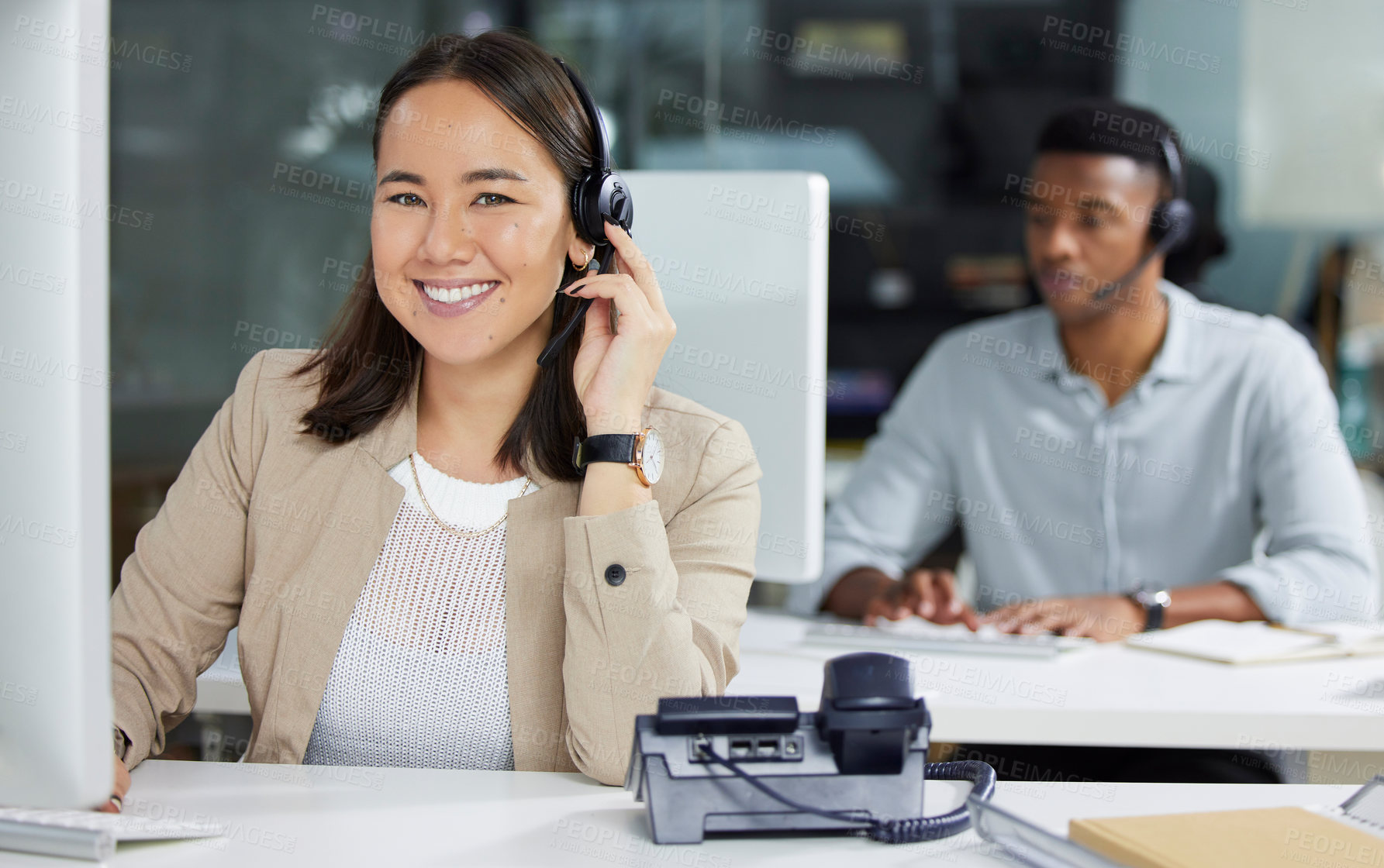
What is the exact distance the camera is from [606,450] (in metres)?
1.18

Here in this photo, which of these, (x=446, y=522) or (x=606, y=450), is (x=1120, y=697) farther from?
(x=446, y=522)

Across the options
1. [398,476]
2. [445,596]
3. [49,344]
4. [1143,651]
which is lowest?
[1143,651]

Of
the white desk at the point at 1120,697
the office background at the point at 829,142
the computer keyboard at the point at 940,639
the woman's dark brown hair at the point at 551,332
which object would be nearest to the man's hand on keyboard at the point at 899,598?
the computer keyboard at the point at 940,639

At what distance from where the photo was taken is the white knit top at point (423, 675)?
3.94ft

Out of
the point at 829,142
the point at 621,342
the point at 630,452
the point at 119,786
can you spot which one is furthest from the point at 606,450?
the point at 829,142

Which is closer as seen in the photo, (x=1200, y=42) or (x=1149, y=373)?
(x=1149, y=373)

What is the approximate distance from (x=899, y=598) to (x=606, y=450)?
827 mm

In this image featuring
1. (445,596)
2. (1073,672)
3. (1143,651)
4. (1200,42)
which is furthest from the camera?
(1200,42)

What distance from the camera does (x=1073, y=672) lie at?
1518 millimetres

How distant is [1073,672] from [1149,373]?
879 millimetres

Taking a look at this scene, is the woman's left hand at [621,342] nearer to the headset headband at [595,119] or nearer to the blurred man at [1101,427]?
the headset headband at [595,119]

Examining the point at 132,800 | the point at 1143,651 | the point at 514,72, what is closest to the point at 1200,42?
the point at 1143,651

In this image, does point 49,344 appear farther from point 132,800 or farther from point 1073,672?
point 1073,672

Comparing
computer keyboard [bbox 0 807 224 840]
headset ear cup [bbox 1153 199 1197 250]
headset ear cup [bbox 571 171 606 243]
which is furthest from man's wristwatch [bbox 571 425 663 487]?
headset ear cup [bbox 1153 199 1197 250]
